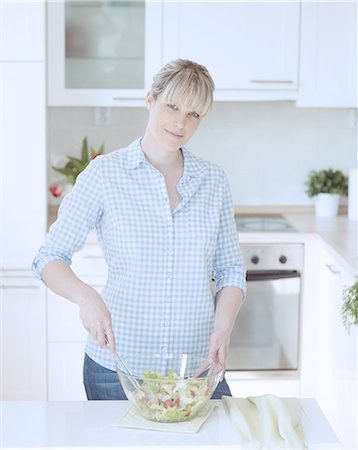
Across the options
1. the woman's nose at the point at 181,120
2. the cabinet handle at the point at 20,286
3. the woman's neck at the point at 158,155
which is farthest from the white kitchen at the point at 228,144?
the woman's nose at the point at 181,120

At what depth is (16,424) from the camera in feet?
5.43

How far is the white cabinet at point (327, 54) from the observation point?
365 cm

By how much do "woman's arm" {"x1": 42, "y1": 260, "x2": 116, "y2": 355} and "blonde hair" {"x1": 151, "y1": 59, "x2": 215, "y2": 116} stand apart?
1.47 ft

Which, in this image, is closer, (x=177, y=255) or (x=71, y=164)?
(x=177, y=255)

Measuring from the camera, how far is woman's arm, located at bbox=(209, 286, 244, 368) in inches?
73.6

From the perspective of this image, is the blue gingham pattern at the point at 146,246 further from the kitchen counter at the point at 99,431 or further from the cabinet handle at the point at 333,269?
the cabinet handle at the point at 333,269

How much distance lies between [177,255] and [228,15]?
188cm

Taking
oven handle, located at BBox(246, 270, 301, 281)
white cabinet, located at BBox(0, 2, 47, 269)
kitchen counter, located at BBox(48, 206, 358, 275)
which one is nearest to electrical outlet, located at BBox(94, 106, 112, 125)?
kitchen counter, located at BBox(48, 206, 358, 275)

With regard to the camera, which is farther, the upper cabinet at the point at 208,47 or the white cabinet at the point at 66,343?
the upper cabinet at the point at 208,47

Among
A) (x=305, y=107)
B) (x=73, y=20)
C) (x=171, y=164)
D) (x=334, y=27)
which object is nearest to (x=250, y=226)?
(x=305, y=107)

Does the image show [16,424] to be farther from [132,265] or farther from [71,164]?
[71,164]

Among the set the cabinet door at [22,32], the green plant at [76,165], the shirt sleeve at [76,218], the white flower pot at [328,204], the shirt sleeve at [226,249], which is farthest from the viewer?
the white flower pot at [328,204]

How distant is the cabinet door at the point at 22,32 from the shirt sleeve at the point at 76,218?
1.46 m

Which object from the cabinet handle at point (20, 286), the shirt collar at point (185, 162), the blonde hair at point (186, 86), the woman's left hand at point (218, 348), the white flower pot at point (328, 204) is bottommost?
the cabinet handle at point (20, 286)
